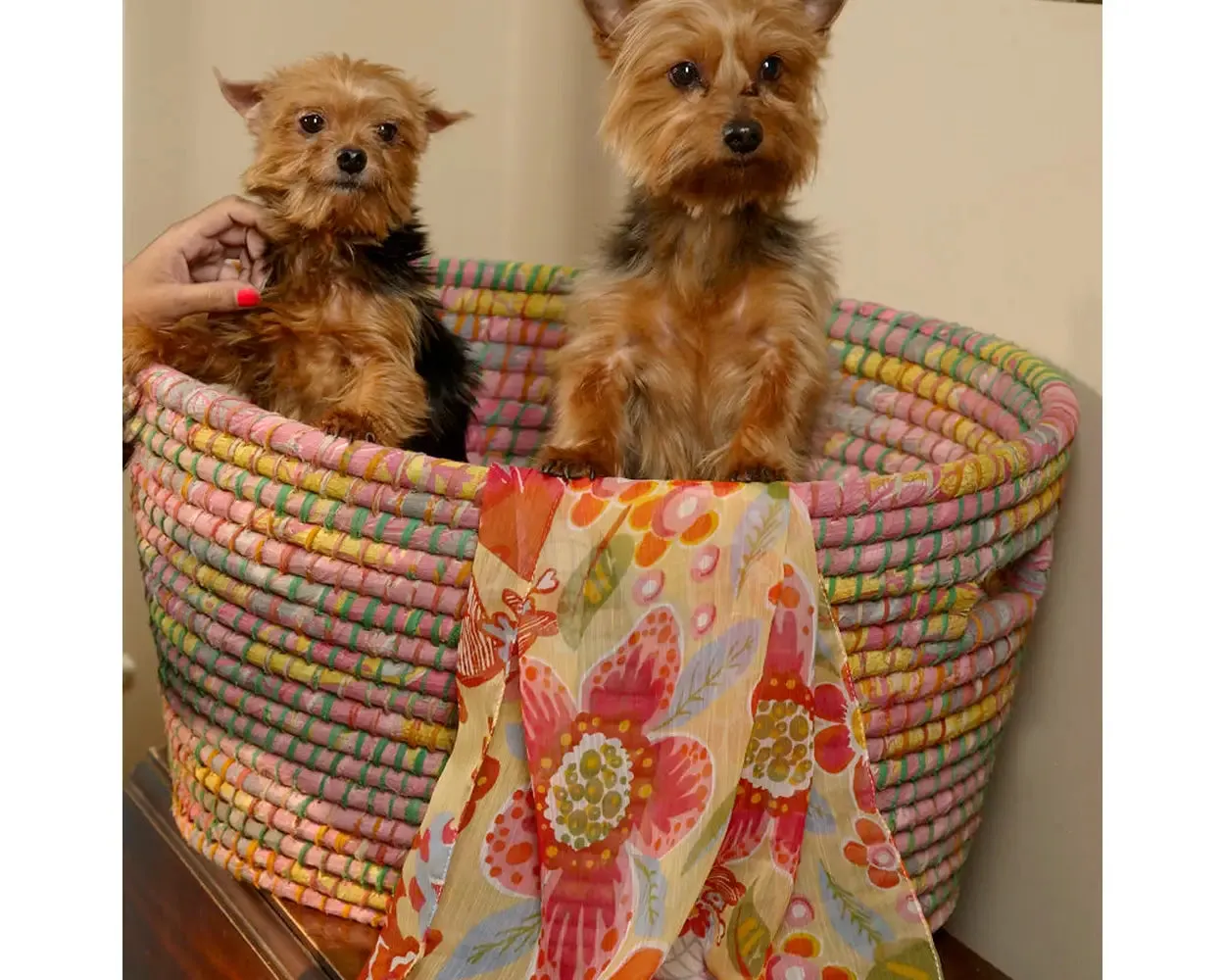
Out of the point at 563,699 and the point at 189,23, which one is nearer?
the point at 563,699

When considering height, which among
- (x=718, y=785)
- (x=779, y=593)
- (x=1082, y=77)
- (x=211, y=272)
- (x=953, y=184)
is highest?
(x=1082, y=77)

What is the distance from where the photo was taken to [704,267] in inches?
56.2

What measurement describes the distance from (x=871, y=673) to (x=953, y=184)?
697 millimetres

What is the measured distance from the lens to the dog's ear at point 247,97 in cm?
151

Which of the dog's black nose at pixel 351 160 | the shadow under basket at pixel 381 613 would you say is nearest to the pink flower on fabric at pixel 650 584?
the shadow under basket at pixel 381 613

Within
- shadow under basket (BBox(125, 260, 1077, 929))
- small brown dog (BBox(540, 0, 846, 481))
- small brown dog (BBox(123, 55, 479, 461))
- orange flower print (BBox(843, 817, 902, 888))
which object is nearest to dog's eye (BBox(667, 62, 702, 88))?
small brown dog (BBox(540, 0, 846, 481))

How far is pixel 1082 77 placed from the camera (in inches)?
55.9

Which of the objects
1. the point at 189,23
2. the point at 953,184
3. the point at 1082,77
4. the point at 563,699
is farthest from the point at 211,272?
the point at 1082,77

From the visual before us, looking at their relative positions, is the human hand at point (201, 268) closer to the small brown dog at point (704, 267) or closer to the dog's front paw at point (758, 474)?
the small brown dog at point (704, 267)

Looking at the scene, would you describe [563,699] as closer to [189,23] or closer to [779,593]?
[779,593]

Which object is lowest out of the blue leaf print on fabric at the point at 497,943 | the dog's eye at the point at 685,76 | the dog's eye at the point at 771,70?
the blue leaf print on fabric at the point at 497,943

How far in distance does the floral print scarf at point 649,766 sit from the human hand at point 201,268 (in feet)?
1.74

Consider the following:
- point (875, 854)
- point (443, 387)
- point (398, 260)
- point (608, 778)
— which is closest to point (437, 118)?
point (398, 260)
